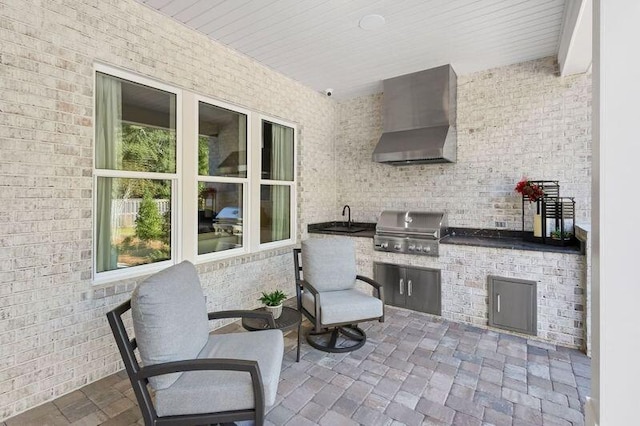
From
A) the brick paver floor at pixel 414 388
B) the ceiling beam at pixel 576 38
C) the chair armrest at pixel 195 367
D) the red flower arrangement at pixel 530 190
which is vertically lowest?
the brick paver floor at pixel 414 388

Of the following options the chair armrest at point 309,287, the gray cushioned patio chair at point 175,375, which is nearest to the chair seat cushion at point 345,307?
the chair armrest at point 309,287

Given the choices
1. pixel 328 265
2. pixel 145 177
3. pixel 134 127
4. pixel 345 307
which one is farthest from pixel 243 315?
pixel 134 127

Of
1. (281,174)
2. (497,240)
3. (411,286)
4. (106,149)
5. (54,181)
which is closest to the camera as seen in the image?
(54,181)

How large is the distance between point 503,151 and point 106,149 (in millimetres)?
4449

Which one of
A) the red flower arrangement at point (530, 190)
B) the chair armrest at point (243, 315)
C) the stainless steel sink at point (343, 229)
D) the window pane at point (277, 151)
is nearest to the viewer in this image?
the chair armrest at point (243, 315)

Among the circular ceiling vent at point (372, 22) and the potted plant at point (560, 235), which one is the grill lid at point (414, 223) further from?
the circular ceiling vent at point (372, 22)

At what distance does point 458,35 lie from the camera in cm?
329

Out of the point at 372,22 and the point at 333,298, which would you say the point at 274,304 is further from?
the point at 372,22

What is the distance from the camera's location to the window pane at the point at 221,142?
3434 mm

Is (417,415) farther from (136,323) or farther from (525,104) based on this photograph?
(525,104)

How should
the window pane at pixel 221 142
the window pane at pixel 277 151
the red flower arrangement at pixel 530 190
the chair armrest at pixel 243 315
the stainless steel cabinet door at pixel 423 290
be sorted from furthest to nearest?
the window pane at pixel 277 151
the stainless steel cabinet door at pixel 423 290
the red flower arrangement at pixel 530 190
the window pane at pixel 221 142
the chair armrest at pixel 243 315

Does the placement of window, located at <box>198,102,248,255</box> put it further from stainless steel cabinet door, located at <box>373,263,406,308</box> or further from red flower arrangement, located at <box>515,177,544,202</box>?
red flower arrangement, located at <box>515,177,544,202</box>

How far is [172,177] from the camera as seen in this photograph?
3107 millimetres

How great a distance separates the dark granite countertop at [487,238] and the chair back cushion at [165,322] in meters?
2.92
